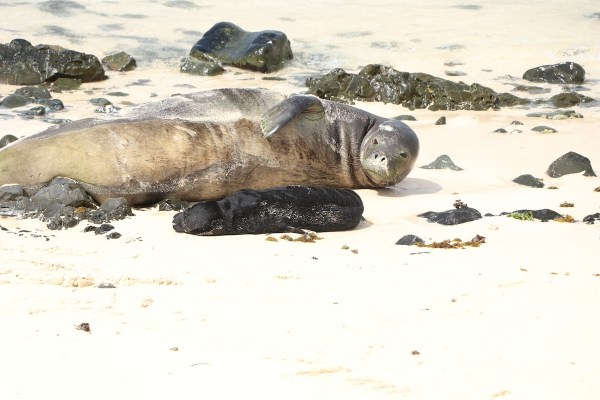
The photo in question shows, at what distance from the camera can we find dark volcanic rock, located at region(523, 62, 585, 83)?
1259cm

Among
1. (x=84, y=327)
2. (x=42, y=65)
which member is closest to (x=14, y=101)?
(x=42, y=65)

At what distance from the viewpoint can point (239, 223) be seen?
6.30 m

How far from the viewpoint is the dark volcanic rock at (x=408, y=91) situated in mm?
11344

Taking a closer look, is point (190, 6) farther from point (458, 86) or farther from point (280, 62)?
point (458, 86)

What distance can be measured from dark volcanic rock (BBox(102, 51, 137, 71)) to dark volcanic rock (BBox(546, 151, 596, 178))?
6.51 m

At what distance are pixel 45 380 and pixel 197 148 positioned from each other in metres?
3.84

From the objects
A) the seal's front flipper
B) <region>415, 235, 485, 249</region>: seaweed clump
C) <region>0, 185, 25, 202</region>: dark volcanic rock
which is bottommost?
<region>415, 235, 485, 249</region>: seaweed clump

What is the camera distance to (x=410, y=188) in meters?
8.05

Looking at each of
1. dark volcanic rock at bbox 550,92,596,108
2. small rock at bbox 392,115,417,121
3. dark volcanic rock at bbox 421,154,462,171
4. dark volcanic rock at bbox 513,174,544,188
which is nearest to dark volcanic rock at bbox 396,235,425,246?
dark volcanic rock at bbox 513,174,544,188

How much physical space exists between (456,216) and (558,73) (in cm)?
657

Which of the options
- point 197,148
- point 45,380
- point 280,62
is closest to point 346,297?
point 45,380

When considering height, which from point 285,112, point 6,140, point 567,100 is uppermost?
point 285,112

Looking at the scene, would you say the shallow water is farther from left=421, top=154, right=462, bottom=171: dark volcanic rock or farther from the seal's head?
the seal's head

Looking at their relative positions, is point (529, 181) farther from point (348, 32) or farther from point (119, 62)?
point (348, 32)
